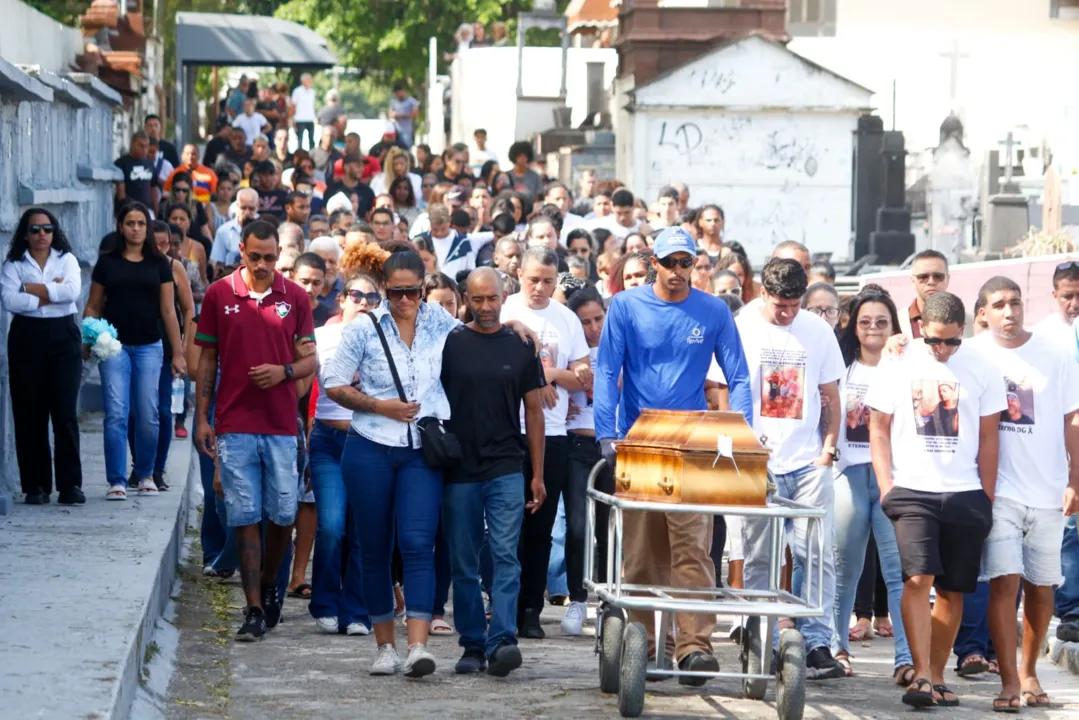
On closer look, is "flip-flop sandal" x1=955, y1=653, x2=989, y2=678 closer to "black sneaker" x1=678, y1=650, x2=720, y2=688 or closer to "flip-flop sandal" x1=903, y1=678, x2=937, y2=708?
"flip-flop sandal" x1=903, y1=678, x2=937, y2=708

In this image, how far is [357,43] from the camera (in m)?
58.0

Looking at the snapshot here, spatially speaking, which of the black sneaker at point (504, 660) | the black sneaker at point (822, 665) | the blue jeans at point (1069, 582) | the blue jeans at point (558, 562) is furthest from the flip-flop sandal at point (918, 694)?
the blue jeans at point (558, 562)

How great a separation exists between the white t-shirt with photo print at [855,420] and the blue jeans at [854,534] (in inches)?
2.0

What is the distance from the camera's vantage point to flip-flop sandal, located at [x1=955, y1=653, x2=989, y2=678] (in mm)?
9617

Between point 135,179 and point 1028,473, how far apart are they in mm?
13274

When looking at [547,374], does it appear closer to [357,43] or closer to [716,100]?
[716,100]

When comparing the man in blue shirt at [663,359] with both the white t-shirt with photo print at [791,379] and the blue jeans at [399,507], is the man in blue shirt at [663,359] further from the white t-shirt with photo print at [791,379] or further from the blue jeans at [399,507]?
the blue jeans at [399,507]

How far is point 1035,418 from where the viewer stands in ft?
29.5

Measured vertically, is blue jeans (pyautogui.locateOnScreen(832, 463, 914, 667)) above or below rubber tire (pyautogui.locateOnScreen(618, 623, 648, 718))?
above

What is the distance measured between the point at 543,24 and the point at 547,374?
3104 cm

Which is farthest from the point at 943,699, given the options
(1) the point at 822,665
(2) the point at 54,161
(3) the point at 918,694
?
(2) the point at 54,161

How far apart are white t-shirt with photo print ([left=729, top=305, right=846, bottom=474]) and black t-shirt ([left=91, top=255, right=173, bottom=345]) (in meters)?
4.26

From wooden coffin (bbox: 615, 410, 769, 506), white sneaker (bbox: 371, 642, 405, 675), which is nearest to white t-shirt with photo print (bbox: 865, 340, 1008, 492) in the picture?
wooden coffin (bbox: 615, 410, 769, 506)

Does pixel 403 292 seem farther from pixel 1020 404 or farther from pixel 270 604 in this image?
pixel 1020 404
